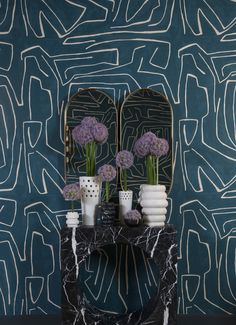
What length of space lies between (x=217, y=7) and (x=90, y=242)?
1.90 metres

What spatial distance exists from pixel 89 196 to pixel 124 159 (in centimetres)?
33

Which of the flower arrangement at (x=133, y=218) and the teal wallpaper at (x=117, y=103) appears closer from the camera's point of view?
Result: the flower arrangement at (x=133, y=218)

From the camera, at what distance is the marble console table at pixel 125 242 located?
3072 millimetres

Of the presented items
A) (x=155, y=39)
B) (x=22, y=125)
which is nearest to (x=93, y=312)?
(x=22, y=125)

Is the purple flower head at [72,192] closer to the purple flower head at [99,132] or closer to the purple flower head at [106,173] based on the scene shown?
the purple flower head at [106,173]

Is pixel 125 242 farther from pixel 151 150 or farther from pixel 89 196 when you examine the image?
pixel 151 150

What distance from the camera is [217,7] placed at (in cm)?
353

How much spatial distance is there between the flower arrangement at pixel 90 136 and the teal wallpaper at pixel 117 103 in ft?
0.97

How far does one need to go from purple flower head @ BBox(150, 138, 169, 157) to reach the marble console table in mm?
485

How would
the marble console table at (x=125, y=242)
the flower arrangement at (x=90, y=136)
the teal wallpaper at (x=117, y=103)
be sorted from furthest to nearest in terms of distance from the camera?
the teal wallpaper at (x=117, y=103), the flower arrangement at (x=90, y=136), the marble console table at (x=125, y=242)

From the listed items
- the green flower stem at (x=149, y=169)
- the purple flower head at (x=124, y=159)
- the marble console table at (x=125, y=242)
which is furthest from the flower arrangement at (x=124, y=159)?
the marble console table at (x=125, y=242)

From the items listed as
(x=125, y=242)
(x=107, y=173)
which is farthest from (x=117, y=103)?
(x=125, y=242)

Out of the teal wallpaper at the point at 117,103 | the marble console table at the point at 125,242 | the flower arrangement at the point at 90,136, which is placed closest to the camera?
the marble console table at the point at 125,242

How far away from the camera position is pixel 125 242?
3.07 m
